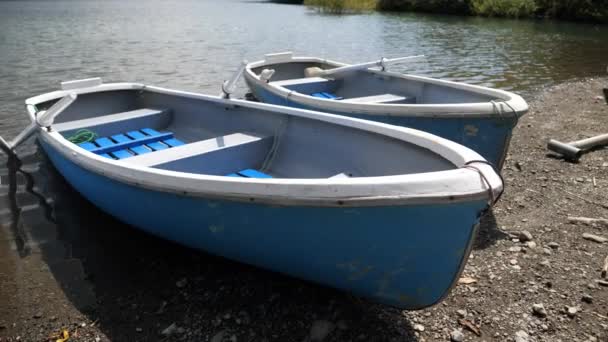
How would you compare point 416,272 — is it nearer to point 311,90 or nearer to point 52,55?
point 311,90

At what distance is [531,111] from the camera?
10.9 meters

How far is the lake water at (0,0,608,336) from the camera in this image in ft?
17.1

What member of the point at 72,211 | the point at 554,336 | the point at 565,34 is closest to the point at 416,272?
the point at 554,336

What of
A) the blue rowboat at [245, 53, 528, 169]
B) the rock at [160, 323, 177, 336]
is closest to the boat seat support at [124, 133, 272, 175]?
the blue rowboat at [245, 53, 528, 169]

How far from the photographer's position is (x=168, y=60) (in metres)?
17.9

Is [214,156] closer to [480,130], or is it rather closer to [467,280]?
[467,280]

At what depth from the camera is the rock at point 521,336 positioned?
11.4 feet

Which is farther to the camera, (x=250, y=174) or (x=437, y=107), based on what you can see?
(x=437, y=107)

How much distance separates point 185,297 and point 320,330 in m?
1.37

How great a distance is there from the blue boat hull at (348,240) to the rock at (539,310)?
3.72ft

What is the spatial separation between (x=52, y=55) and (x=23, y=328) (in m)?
17.2

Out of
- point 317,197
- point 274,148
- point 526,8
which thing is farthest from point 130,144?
point 526,8

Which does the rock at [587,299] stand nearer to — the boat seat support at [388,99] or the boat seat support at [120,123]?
the boat seat support at [388,99]

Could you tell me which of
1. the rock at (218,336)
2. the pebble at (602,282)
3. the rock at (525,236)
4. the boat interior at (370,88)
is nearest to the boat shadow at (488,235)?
the rock at (525,236)
